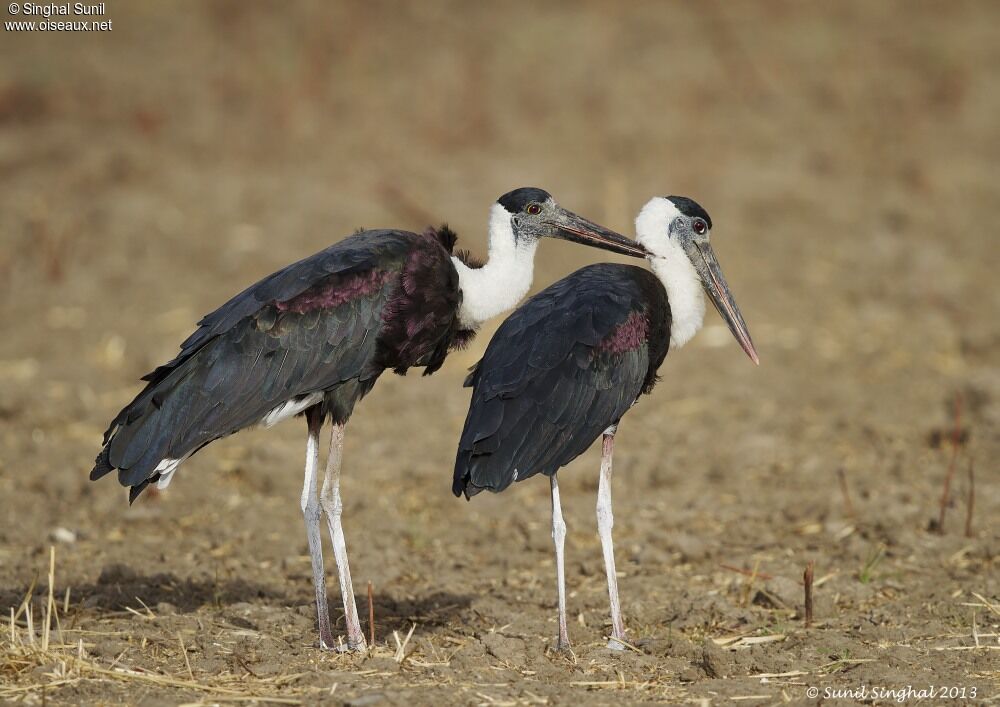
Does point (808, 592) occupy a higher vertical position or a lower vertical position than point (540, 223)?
lower

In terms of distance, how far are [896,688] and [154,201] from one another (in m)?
9.58

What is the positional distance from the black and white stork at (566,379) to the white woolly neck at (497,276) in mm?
171

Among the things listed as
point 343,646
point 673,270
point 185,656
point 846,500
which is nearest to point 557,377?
point 673,270

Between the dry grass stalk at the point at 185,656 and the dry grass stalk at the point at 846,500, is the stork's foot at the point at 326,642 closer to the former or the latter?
the dry grass stalk at the point at 185,656

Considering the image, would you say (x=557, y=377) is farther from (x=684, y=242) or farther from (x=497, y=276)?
(x=684, y=242)

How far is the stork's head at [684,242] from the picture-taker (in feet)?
19.8

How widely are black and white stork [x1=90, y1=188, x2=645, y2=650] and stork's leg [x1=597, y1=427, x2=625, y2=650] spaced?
842 mm

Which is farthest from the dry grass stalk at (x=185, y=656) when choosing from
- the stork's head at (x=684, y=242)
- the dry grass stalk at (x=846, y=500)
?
the dry grass stalk at (x=846, y=500)

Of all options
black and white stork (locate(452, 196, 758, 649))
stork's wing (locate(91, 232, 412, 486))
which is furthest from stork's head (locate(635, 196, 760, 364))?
stork's wing (locate(91, 232, 412, 486))

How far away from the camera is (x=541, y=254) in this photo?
11.7 metres

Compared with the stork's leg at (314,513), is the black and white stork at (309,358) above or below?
above

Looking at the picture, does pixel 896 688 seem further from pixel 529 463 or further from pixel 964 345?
pixel 964 345

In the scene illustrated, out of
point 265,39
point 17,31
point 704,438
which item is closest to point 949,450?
point 704,438

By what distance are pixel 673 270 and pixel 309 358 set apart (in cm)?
164
